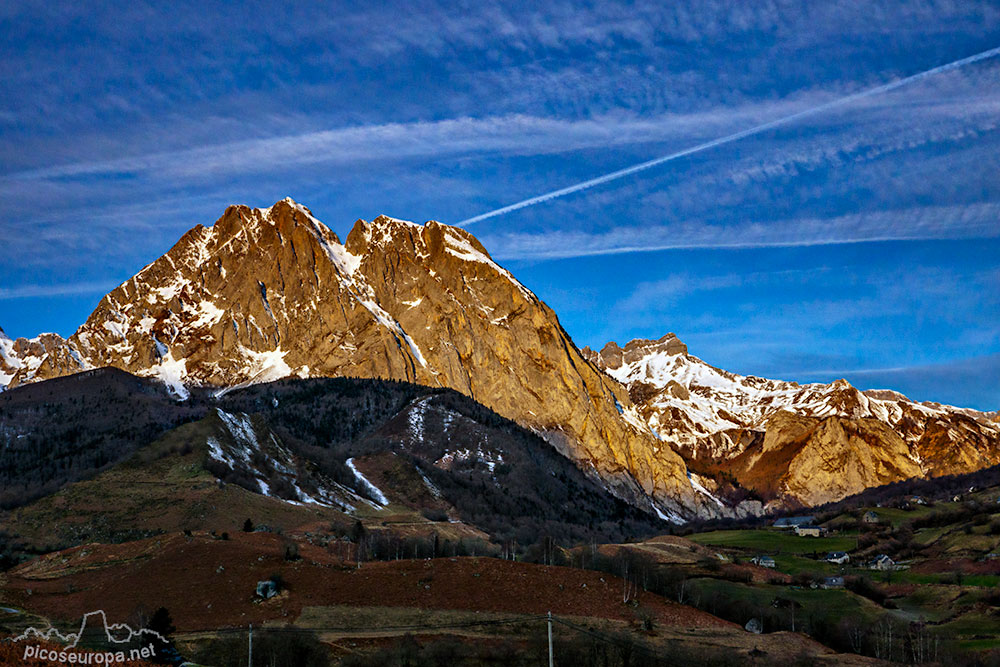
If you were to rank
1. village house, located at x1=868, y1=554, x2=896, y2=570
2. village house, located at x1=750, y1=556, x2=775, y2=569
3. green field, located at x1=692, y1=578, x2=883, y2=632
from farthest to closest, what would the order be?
village house, located at x1=750, y1=556, x2=775, y2=569 → village house, located at x1=868, y1=554, x2=896, y2=570 → green field, located at x1=692, y1=578, x2=883, y2=632

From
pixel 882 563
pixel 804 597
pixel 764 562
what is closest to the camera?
pixel 804 597

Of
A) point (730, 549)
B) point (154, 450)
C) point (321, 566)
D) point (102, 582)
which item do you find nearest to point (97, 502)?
point (154, 450)

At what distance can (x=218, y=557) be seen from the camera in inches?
3538

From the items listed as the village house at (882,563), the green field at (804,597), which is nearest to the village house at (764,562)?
the village house at (882,563)

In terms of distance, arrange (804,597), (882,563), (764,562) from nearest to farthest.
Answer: (804,597)
(882,563)
(764,562)

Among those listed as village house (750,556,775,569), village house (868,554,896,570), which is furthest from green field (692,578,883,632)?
A: village house (868,554,896,570)

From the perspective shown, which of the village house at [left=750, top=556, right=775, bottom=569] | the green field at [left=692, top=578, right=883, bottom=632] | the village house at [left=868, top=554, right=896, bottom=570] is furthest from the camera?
the village house at [left=750, top=556, right=775, bottom=569]

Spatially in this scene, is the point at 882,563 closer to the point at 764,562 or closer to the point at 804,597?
the point at 764,562

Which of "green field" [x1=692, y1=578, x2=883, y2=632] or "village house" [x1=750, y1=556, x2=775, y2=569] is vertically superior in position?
"village house" [x1=750, y1=556, x2=775, y2=569]

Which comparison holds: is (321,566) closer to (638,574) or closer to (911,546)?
(638,574)

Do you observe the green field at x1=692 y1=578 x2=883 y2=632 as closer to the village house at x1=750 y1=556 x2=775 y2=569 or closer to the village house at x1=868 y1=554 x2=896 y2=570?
the village house at x1=750 y1=556 x2=775 y2=569

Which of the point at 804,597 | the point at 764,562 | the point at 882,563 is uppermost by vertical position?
the point at 882,563

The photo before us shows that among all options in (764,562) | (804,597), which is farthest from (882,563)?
(804,597)

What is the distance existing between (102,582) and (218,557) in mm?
10529
